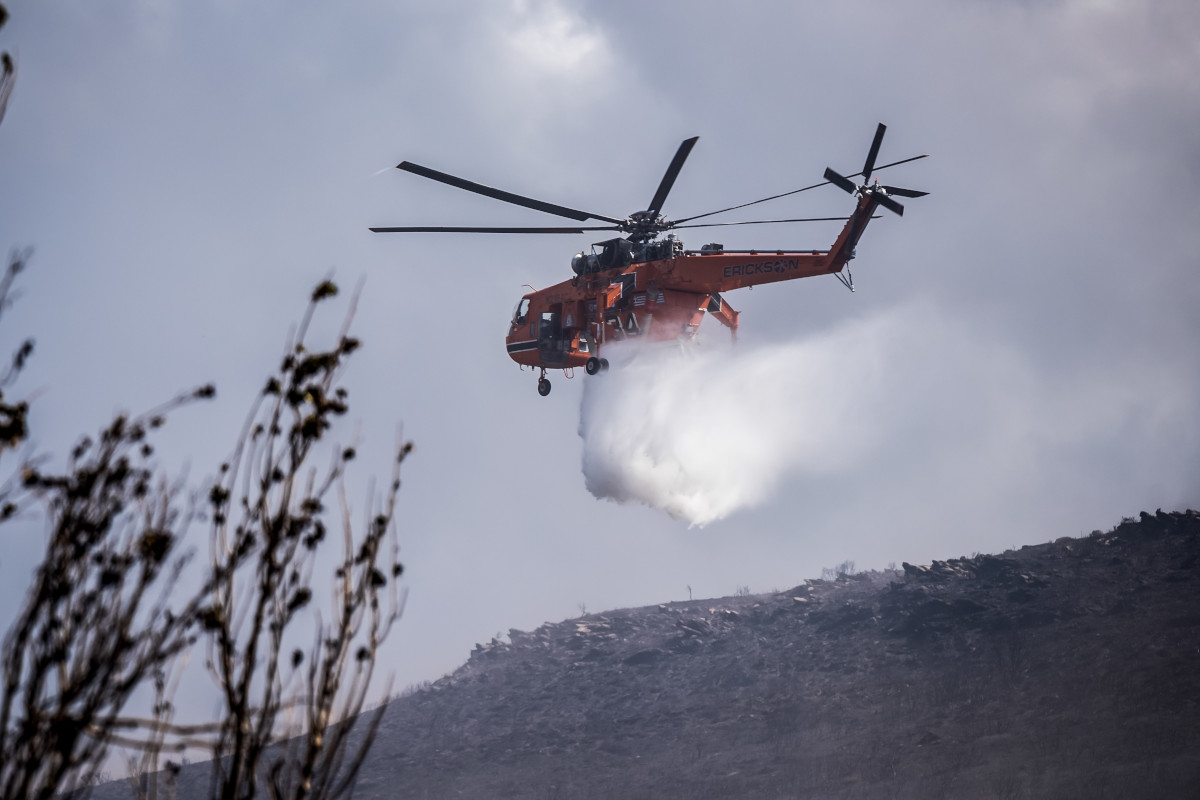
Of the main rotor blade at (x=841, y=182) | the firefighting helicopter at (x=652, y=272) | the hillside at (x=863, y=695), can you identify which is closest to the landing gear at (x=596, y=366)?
the firefighting helicopter at (x=652, y=272)

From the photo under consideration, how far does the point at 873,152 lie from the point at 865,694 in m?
64.6

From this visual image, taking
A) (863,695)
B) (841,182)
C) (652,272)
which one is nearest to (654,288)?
(652,272)

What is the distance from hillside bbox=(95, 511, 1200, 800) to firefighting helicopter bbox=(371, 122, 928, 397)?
46.7m

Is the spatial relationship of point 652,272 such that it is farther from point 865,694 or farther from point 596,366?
point 865,694

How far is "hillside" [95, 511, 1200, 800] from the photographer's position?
2869 inches

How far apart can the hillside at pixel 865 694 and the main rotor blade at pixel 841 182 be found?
Result: 47.5 metres

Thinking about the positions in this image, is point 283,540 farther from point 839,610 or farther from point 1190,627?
point 839,610

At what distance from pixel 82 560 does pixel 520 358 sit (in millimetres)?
32538

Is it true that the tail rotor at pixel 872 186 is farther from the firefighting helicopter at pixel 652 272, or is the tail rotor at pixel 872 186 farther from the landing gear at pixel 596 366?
the landing gear at pixel 596 366

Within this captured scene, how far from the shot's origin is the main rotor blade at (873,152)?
32.7 m

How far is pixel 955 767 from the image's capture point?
7319 centimetres

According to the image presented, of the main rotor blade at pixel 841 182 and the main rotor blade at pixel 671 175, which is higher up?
the main rotor blade at pixel 671 175

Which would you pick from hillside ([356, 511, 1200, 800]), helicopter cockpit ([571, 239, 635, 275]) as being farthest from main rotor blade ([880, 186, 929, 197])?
hillside ([356, 511, 1200, 800])

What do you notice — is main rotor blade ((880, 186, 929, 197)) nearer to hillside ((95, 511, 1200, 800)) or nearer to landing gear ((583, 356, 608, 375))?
landing gear ((583, 356, 608, 375))
